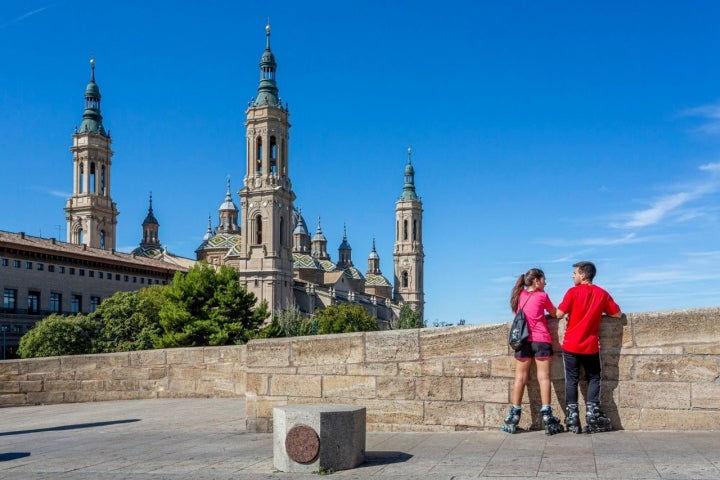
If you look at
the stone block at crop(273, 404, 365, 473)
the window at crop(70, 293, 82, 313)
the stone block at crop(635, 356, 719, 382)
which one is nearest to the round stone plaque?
the stone block at crop(273, 404, 365, 473)

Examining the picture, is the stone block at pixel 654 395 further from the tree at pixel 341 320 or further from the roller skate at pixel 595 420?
the tree at pixel 341 320

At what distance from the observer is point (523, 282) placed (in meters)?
8.67

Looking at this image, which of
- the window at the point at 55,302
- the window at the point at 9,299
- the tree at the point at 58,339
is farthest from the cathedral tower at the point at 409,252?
the tree at the point at 58,339

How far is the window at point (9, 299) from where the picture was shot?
2876 inches

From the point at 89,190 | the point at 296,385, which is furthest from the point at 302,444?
the point at 89,190

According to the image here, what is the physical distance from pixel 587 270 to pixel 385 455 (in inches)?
109

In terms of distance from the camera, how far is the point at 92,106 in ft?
378

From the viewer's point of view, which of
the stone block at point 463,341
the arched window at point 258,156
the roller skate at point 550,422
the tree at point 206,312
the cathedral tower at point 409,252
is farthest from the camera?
the cathedral tower at point 409,252

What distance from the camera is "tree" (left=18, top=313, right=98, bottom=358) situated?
5478 cm

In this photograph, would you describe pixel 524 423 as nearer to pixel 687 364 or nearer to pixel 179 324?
pixel 687 364

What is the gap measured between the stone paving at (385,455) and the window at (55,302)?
7232 centimetres

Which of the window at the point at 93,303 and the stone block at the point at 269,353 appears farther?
the window at the point at 93,303

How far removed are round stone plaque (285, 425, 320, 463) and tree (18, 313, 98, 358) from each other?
166ft

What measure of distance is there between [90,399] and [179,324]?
1574 inches
